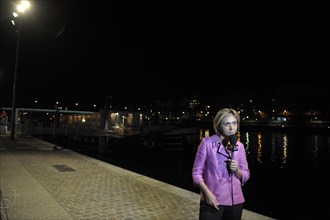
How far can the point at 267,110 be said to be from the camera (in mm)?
142250

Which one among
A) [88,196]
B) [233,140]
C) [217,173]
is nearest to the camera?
[233,140]

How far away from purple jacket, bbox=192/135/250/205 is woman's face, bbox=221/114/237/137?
11 centimetres

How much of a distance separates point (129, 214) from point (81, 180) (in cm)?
364

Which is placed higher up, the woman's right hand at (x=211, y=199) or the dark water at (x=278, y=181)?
the woman's right hand at (x=211, y=199)

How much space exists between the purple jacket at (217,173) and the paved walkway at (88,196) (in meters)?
3.16

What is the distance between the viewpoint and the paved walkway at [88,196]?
614 cm

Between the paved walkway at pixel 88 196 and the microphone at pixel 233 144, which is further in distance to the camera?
the paved walkway at pixel 88 196

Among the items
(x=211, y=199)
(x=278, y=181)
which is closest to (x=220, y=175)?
(x=211, y=199)

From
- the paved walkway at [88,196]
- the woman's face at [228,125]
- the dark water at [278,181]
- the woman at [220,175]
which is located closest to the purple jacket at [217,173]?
the woman at [220,175]

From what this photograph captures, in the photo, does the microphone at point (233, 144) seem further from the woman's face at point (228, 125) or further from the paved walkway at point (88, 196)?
the paved walkway at point (88, 196)

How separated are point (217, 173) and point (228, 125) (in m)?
0.50

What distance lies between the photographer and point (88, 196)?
7.48 meters

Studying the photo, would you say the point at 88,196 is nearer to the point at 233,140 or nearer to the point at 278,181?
the point at 233,140

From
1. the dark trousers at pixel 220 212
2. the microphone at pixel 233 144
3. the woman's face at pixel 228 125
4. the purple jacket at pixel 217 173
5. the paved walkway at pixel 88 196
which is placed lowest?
the paved walkway at pixel 88 196
